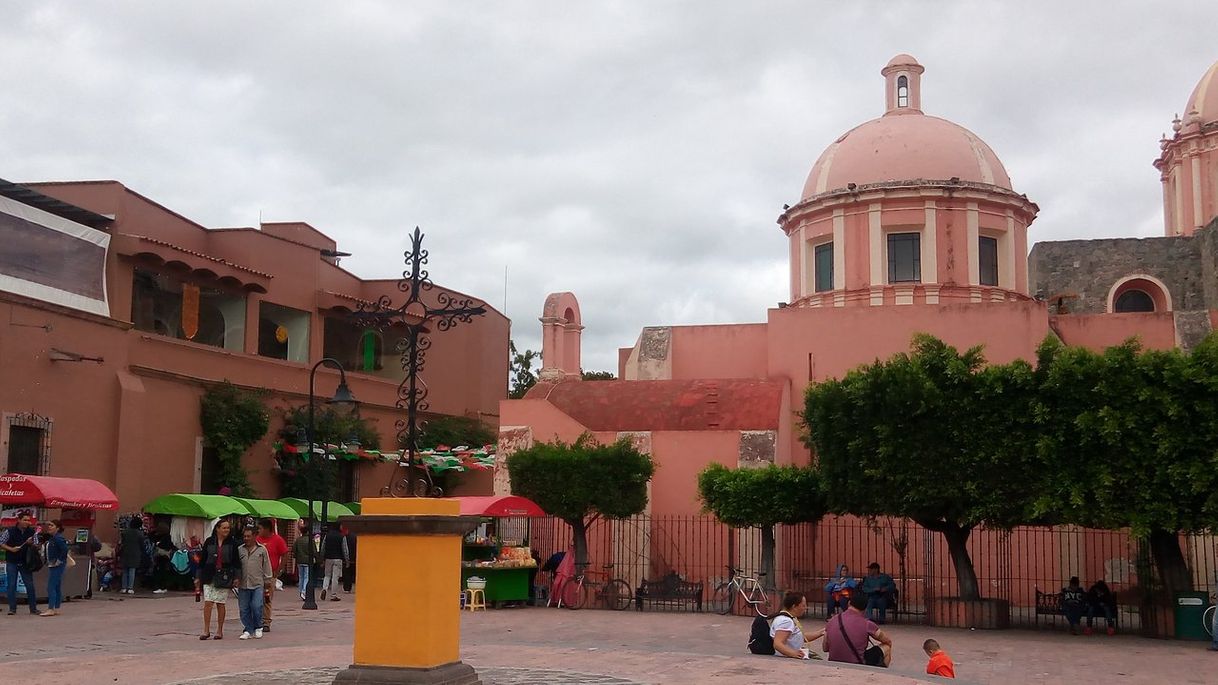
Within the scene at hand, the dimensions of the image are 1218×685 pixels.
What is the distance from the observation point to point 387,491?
9.30 meters

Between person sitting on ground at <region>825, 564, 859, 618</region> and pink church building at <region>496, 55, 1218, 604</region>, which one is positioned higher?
pink church building at <region>496, 55, 1218, 604</region>

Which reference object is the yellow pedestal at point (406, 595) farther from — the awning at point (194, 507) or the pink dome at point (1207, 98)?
the pink dome at point (1207, 98)

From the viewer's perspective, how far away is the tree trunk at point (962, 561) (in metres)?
18.5

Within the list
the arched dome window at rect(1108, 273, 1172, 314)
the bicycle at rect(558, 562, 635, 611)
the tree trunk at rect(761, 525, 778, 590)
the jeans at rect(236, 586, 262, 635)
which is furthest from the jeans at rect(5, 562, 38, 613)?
the arched dome window at rect(1108, 273, 1172, 314)

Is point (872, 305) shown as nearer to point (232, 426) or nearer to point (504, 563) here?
point (504, 563)

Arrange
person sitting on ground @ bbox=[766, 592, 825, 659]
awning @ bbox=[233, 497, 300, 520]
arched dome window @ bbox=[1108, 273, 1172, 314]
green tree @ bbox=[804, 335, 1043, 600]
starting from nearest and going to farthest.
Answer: person sitting on ground @ bbox=[766, 592, 825, 659]
green tree @ bbox=[804, 335, 1043, 600]
awning @ bbox=[233, 497, 300, 520]
arched dome window @ bbox=[1108, 273, 1172, 314]

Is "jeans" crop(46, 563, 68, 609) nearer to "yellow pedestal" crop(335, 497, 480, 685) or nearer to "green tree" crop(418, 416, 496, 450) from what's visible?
"yellow pedestal" crop(335, 497, 480, 685)

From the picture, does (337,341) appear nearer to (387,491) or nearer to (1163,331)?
(1163,331)

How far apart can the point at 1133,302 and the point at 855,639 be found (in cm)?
2933

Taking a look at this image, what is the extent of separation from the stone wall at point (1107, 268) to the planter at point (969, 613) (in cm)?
1837

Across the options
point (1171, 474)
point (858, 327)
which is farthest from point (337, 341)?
point (1171, 474)

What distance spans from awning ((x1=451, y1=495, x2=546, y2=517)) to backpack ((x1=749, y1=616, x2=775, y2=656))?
9.07 metres

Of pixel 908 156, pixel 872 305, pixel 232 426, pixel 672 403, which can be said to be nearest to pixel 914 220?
pixel 908 156

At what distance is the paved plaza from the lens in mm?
10453
